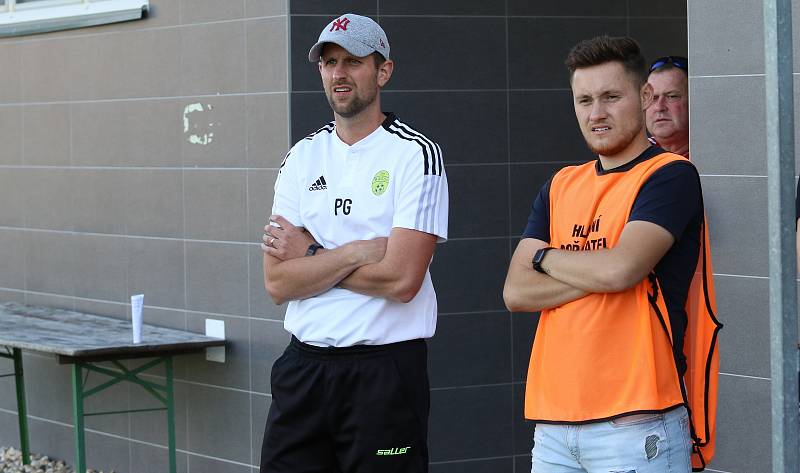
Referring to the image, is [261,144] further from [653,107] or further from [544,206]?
[544,206]

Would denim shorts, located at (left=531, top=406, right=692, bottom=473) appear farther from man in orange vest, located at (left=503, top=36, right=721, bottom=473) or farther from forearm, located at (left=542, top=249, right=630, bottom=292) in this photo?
forearm, located at (left=542, top=249, right=630, bottom=292)

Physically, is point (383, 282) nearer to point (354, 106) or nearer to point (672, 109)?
point (354, 106)

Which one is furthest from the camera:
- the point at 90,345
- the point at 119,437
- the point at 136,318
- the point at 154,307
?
the point at 119,437

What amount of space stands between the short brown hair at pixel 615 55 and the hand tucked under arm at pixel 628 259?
396 millimetres

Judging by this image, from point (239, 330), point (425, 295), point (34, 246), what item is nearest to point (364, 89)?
point (425, 295)

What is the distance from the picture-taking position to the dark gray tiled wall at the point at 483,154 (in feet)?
18.6

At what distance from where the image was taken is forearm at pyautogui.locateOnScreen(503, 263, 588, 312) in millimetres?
3000

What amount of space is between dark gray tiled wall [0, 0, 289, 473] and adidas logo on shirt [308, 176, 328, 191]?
180 centimetres

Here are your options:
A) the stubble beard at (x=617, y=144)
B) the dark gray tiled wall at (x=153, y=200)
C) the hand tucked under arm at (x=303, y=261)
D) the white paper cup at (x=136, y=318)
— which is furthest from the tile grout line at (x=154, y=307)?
the stubble beard at (x=617, y=144)

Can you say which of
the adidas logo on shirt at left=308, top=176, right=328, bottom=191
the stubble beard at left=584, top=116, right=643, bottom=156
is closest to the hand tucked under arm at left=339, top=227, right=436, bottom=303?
the adidas logo on shirt at left=308, top=176, right=328, bottom=191

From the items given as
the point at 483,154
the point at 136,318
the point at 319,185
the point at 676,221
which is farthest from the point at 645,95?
the point at 136,318

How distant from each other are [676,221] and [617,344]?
326 mm

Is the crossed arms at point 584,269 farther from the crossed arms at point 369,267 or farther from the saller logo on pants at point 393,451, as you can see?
the saller logo on pants at point 393,451

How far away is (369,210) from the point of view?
3607 mm
